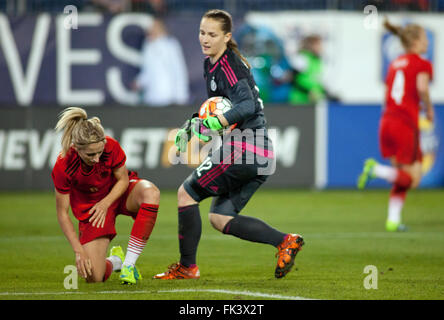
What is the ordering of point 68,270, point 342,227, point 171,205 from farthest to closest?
point 171,205, point 342,227, point 68,270

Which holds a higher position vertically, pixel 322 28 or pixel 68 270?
pixel 322 28

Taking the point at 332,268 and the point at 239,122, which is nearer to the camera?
the point at 239,122

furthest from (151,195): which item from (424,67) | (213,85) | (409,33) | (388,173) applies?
(424,67)

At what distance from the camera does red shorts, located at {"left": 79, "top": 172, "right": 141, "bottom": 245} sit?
629 cm

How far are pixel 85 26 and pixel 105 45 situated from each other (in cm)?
49

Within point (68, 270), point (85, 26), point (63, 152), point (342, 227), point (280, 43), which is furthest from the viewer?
point (280, 43)

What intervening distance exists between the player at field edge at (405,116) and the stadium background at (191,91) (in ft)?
6.84

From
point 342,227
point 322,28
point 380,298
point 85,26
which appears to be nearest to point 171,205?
point 342,227

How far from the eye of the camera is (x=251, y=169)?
613cm

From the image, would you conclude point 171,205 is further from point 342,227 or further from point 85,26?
point 85,26

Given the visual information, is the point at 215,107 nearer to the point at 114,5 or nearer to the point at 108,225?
the point at 108,225

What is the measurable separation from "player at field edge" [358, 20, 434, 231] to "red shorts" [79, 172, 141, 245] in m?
4.37

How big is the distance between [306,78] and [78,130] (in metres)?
10.7

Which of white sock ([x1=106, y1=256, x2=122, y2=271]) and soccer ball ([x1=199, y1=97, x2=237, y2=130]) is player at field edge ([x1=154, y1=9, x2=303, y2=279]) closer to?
soccer ball ([x1=199, y1=97, x2=237, y2=130])
